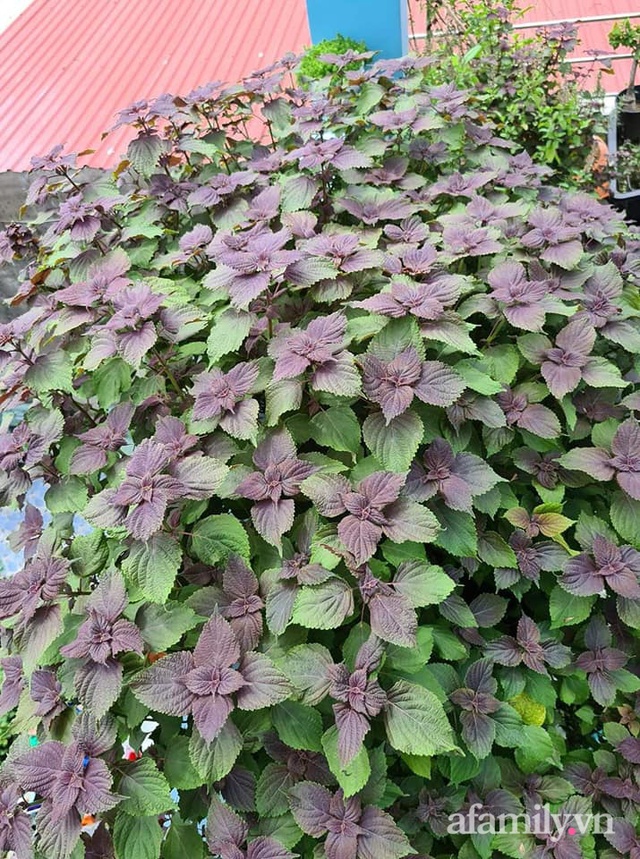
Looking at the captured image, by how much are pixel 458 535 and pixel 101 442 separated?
2.12 feet

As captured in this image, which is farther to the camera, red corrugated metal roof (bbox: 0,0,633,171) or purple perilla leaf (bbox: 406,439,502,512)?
red corrugated metal roof (bbox: 0,0,633,171)

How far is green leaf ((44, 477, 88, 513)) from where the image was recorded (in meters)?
1.22

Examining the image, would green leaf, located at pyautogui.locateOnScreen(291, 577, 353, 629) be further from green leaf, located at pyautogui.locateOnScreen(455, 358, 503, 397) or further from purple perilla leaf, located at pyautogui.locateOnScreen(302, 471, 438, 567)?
green leaf, located at pyautogui.locateOnScreen(455, 358, 503, 397)

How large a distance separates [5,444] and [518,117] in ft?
8.08

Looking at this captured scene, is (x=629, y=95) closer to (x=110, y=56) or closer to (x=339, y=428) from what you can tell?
(x=339, y=428)

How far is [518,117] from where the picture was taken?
278 cm

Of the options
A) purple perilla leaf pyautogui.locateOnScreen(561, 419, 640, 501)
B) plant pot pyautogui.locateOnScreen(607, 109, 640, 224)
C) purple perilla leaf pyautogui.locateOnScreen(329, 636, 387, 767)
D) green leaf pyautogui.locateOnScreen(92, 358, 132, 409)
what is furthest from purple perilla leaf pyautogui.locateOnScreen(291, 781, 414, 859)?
plant pot pyautogui.locateOnScreen(607, 109, 640, 224)

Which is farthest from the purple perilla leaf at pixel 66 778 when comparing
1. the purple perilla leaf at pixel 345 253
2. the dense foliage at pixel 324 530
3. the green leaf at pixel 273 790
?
the purple perilla leaf at pixel 345 253

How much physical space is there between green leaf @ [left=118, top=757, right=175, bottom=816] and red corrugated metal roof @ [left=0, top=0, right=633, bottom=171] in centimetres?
343

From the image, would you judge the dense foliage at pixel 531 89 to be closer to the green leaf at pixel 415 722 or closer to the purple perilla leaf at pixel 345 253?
the purple perilla leaf at pixel 345 253

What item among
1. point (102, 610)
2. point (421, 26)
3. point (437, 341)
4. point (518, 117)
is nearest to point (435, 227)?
point (437, 341)

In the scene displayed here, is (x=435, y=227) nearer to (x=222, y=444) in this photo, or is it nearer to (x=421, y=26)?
(x=222, y=444)

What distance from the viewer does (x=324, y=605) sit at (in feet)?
3.16

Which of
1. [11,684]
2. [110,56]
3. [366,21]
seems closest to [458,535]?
[11,684]
